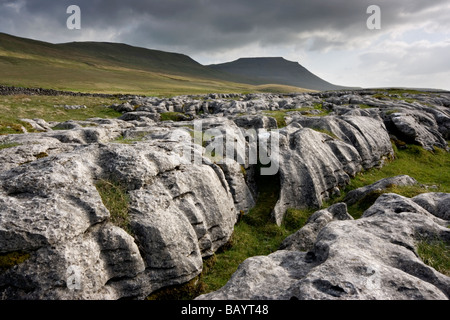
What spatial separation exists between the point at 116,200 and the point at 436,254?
15.6 meters

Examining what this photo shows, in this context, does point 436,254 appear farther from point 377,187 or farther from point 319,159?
point 319,159

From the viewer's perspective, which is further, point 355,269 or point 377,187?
point 377,187

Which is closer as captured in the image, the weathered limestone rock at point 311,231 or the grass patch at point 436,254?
the grass patch at point 436,254

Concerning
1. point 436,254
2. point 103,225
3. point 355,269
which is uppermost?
point 355,269

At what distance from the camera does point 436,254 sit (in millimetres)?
11914

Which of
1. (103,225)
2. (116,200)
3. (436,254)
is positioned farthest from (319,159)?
(103,225)

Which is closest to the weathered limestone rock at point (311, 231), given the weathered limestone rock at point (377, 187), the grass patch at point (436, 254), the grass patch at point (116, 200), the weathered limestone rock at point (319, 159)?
the weathered limestone rock at point (319, 159)

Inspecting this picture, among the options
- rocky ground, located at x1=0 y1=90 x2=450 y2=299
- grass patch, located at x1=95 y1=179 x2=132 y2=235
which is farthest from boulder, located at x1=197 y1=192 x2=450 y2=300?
grass patch, located at x1=95 y1=179 x2=132 y2=235

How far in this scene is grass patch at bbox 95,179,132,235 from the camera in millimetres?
13727

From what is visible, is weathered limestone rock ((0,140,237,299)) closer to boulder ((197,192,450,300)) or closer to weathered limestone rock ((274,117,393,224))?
boulder ((197,192,450,300))

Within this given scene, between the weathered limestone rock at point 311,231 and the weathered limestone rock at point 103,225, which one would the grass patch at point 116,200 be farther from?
the weathered limestone rock at point 311,231

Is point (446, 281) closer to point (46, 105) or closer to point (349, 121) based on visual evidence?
point (349, 121)

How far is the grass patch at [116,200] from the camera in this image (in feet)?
45.0

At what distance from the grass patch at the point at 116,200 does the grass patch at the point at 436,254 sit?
13.8 m
